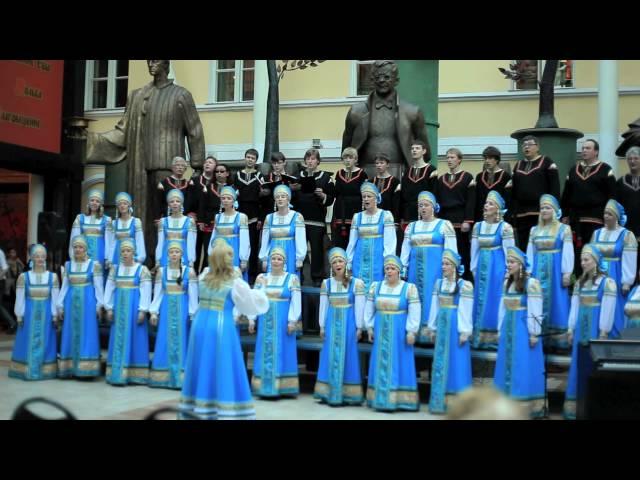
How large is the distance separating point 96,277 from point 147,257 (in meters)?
1.22

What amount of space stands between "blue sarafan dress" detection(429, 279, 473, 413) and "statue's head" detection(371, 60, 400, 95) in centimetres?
325

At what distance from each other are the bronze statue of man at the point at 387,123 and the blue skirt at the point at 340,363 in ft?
7.85

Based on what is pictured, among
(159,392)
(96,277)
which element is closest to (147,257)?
(96,277)

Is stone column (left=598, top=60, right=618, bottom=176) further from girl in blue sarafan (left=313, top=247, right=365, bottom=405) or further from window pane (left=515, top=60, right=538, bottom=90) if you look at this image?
girl in blue sarafan (left=313, top=247, right=365, bottom=405)

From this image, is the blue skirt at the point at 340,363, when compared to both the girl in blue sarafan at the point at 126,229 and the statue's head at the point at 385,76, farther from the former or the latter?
the statue's head at the point at 385,76

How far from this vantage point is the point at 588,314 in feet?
29.3

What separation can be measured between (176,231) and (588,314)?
193 inches

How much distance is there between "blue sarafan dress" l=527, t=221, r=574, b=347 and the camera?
9648 millimetres

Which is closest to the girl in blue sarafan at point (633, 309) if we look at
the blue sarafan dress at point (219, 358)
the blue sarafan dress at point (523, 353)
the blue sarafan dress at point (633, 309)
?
the blue sarafan dress at point (633, 309)

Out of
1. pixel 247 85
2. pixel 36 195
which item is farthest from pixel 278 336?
pixel 247 85

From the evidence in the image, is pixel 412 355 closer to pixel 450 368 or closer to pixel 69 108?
pixel 450 368

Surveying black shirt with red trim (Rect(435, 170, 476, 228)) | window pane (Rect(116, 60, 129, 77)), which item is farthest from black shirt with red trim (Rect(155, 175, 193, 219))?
window pane (Rect(116, 60, 129, 77))
